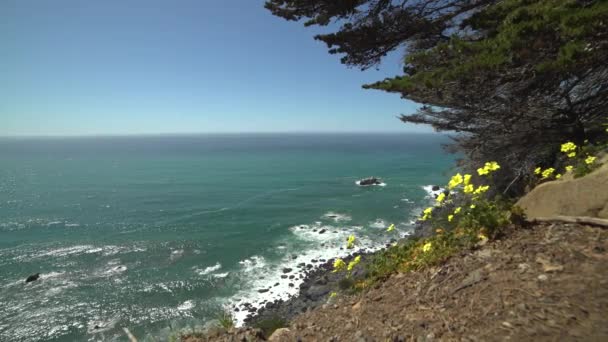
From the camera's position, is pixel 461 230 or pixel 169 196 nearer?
pixel 461 230

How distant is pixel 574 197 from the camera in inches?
150

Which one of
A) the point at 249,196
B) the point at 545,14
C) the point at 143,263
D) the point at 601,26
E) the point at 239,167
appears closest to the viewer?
the point at 601,26

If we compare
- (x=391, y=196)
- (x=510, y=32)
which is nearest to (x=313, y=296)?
(x=510, y=32)

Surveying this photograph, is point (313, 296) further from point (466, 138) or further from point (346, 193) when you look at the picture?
point (346, 193)

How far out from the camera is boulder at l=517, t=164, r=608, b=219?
11.6 feet

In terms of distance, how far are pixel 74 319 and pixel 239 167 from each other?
6370 centimetres

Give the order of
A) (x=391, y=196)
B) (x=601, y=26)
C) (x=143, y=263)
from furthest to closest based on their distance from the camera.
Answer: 1. (x=391, y=196)
2. (x=143, y=263)
3. (x=601, y=26)

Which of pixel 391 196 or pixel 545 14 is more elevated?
pixel 545 14

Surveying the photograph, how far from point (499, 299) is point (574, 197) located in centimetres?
216

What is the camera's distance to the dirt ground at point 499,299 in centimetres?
229

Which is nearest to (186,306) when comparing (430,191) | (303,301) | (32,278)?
(303,301)

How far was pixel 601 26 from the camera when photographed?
3.78m

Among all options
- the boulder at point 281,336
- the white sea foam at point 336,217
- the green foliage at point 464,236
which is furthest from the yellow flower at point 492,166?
the white sea foam at point 336,217

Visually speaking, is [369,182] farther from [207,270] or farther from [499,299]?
[499,299]
